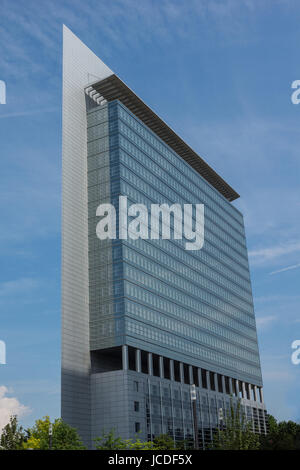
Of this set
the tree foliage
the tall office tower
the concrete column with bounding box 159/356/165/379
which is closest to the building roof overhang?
the tall office tower

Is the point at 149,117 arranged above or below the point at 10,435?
above

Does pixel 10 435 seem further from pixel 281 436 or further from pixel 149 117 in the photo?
pixel 149 117

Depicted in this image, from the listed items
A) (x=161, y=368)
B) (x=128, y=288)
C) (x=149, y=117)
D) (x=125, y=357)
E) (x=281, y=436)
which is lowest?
(x=281, y=436)

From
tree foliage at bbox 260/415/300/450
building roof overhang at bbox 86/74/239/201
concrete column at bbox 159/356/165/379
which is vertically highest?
building roof overhang at bbox 86/74/239/201

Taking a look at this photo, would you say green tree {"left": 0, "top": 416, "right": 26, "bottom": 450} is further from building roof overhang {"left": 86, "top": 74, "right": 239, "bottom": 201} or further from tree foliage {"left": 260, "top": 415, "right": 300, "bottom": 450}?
building roof overhang {"left": 86, "top": 74, "right": 239, "bottom": 201}

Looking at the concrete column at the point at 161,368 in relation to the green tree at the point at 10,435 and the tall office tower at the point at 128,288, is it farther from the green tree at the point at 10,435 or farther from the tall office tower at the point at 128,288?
the green tree at the point at 10,435

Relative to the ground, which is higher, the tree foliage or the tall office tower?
the tall office tower

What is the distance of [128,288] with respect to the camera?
95812mm

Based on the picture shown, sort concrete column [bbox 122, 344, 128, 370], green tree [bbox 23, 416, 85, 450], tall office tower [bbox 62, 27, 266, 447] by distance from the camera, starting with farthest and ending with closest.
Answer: tall office tower [bbox 62, 27, 266, 447] → concrete column [bbox 122, 344, 128, 370] → green tree [bbox 23, 416, 85, 450]

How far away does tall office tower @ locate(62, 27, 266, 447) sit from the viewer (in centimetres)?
9056

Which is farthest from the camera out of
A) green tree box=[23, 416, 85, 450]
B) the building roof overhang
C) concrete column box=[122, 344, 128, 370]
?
the building roof overhang

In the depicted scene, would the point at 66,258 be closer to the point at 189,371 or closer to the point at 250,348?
the point at 189,371

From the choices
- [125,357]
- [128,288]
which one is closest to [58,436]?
[125,357]

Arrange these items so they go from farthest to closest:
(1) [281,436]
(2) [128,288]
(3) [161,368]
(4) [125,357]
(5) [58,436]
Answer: (3) [161,368], (2) [128,288], (4) [125,357], (1) [281,436], (5) [58,436]
